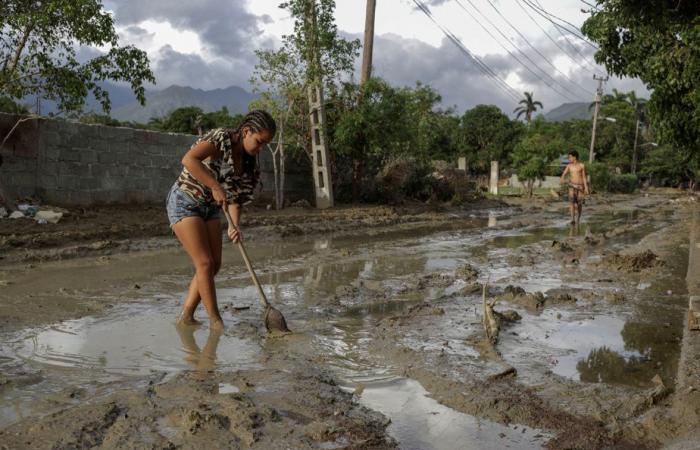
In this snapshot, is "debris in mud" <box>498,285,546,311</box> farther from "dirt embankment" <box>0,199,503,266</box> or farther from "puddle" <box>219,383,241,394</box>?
"dirt embankment" <box>0,199,503,266</box>

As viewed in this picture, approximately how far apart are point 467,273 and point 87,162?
7639 millimetres

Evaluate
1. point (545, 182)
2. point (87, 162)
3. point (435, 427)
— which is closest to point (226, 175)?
point (435, 427)

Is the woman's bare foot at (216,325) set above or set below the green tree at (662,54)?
below

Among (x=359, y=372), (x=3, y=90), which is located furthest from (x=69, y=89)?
(x=359, y=372)

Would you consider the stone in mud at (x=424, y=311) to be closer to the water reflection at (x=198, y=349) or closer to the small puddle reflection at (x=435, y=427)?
the water reflection at (x=198, y=349)

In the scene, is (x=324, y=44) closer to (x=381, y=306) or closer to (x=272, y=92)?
(x=272, y=92)

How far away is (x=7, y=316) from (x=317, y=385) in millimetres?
2897

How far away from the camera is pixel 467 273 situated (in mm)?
7855

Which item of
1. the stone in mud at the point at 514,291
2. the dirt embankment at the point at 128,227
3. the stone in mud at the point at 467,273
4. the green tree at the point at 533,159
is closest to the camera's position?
the stone in mud at the point at 514,291

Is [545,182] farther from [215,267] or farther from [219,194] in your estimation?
[219,194]

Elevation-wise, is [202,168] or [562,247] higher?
[202,168]

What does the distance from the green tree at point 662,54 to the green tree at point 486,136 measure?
1714 inches

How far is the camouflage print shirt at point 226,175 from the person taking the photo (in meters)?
4.48

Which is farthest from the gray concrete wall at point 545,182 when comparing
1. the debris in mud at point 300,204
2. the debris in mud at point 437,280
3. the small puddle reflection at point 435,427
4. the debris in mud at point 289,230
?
the small puddle reflection at point 435,427
